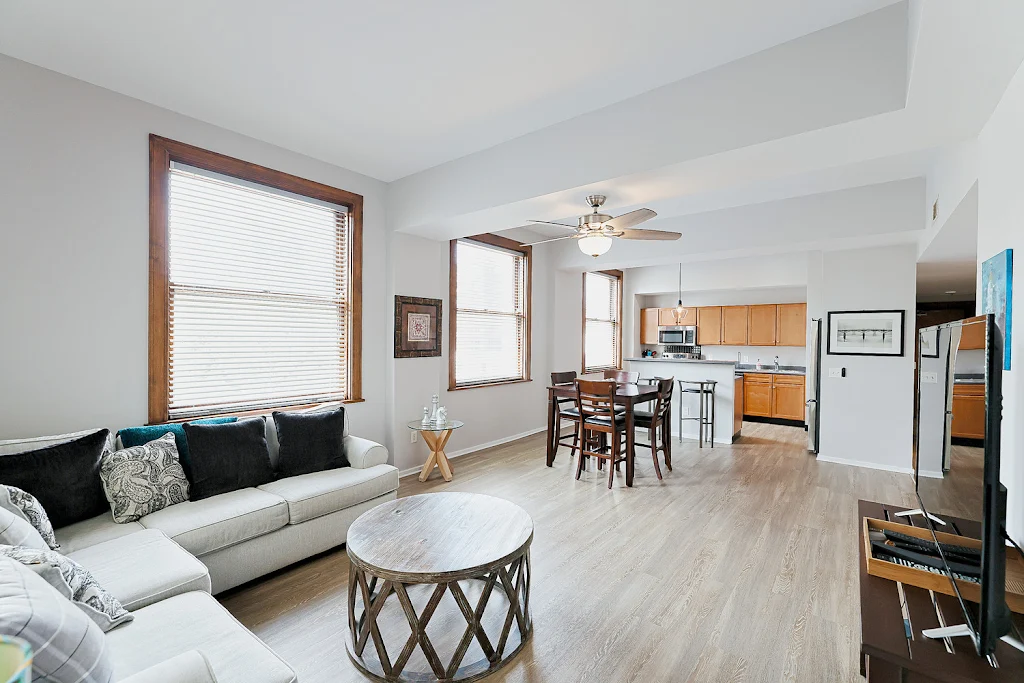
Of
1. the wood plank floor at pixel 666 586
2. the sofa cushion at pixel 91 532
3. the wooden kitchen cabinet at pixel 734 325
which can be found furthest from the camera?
the wooden kitchen cabinet at pixel 734 325

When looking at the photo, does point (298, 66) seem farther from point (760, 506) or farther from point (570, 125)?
point (760, 506)

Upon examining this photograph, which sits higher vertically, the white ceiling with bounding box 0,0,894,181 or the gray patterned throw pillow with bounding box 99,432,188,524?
the white ceiling with bounding box 0,0,894,181

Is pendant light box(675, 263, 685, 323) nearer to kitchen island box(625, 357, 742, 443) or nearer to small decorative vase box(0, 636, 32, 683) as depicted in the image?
kitchen island box(625, 357, 742, 443)

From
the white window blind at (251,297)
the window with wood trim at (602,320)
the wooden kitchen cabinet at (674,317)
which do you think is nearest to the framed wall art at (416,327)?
the white window blind at (251,297)

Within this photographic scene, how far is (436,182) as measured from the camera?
412 centimetres

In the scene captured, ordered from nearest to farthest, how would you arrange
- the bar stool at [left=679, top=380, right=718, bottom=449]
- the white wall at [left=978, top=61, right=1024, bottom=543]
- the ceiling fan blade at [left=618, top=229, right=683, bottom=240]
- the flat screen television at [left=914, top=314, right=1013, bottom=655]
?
the flat screen television at [left=914, top=314, right=1013, bottom=655] → the white wall at [left=978, top=61, right=1024, bottom=543] → the ceiling fan blade at [left=618, top=229, right=683, bottom=240] → the bar stool at [left=679, top=380, right=718, bottom=449]

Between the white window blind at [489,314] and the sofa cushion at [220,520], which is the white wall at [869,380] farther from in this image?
the sofa cushion at [220,520]

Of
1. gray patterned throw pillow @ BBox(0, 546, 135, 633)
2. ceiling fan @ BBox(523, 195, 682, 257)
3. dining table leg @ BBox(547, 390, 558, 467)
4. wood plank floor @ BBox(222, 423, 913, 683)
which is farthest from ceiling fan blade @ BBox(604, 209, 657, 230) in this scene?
gray patterned throw pillow @ BBox(0, 546, 135, 633)

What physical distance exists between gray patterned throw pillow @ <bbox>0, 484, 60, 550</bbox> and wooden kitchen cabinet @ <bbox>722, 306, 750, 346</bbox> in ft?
28.3

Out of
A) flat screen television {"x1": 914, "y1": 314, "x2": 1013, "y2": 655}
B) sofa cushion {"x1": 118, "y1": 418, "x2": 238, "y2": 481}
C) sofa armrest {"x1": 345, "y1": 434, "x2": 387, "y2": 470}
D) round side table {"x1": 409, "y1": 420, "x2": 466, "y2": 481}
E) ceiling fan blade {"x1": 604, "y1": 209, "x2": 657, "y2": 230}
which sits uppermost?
ceiling fan blade {"x1": 604, "y1": 209, "x2": 657, "y2": 230}

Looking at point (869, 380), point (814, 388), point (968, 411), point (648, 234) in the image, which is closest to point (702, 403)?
point (814, 388)

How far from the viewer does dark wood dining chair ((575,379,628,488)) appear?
4.42 meters

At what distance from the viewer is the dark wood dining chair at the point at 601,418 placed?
174 inches

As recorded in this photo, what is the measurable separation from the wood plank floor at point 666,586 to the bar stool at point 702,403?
1479 mm
